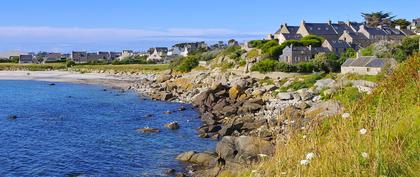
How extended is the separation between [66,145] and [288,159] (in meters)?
25.3

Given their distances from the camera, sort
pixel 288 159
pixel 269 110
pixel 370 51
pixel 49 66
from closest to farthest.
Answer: pixel 288 159, pixel 269 110, pixel 370 51, pixel 49 66

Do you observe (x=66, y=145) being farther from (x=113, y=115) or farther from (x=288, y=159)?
(x=288, y=159)

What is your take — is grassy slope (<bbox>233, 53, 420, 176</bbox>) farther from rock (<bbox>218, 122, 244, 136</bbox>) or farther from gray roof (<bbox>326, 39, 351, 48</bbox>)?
gray roof (<bbox>326, 39, 351, 48</bbox>)

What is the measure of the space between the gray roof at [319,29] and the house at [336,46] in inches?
429

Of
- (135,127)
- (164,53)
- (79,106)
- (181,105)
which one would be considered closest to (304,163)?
(135,127)

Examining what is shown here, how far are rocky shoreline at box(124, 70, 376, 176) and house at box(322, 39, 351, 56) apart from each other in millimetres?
16717

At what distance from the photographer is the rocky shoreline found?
19.9 m

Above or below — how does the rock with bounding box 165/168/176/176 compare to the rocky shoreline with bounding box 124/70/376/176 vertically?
below

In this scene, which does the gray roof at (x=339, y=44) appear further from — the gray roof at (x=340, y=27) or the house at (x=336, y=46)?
the gray roof at (x=340, y=27)

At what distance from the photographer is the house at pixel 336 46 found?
239 feet

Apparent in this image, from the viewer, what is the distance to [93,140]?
31.9 metres

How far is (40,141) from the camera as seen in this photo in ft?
103

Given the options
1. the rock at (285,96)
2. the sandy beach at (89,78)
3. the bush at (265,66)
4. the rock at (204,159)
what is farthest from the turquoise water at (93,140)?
the sandy beach at (89,78)

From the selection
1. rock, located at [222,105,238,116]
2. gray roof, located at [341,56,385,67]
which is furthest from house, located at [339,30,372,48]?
rock, located at [222,105,238,116]
